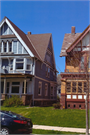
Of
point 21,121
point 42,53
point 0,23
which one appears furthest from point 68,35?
point 21,121

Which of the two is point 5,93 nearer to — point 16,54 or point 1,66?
point 1,66

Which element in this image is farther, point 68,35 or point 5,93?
point 68,35

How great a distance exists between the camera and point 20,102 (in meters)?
23.5

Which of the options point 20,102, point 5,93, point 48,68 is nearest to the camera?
point 20,102

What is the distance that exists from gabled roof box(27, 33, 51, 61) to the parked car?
1920 centimetres

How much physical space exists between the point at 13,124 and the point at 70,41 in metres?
18.1

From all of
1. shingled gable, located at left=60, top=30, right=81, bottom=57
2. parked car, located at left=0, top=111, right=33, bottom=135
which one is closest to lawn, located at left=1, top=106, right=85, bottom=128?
parked car, located at left=0, top=111, right=33, bottom=135

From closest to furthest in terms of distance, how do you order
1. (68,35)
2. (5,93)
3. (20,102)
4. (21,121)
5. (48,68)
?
(21,121) < (20,102) < (5,93) < (68,35) < (48,68)

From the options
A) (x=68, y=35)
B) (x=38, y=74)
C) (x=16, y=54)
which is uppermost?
(x=68, y=35)

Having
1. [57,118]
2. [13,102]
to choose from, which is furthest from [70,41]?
[57,118]

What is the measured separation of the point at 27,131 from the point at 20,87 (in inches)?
641

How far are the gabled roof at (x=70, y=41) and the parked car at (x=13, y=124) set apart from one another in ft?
43.3

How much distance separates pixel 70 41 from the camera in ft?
84.4

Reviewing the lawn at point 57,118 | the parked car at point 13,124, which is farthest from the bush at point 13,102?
the parked car at point 13,124
